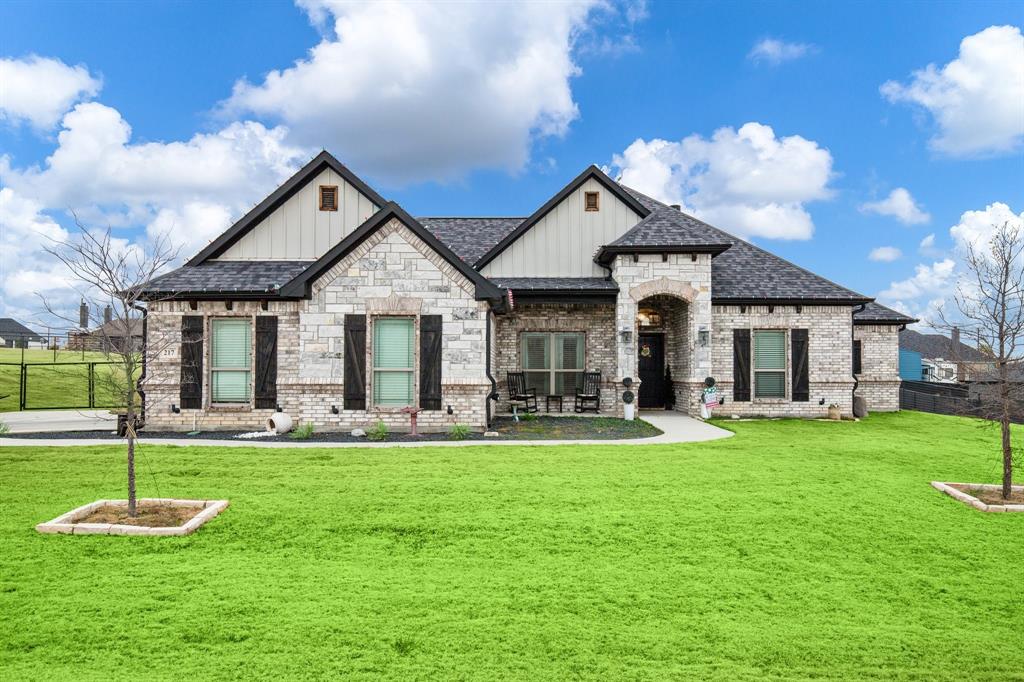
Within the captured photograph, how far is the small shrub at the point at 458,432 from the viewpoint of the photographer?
11.3 meters

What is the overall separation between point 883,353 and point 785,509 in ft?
47.2

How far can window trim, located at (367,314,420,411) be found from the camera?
1181 centimetres

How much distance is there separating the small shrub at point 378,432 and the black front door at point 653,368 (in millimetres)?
8814

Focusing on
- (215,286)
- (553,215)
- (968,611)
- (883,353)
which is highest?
(553,215)

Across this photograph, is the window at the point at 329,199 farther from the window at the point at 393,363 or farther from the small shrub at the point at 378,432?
the small shrub at the point at 378,432

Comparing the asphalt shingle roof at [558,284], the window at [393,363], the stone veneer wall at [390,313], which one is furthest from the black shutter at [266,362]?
Answer: the asphalt shingle roof at [558,284]

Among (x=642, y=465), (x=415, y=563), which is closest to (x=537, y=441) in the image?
(x=642, y=465)

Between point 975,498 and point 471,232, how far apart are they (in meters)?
15.0

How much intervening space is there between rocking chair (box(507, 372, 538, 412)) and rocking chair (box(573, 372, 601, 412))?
3.92ft

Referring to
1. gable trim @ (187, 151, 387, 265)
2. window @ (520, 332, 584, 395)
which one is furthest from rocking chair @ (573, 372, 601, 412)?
gable trim @ (187, 151, 387, 265)

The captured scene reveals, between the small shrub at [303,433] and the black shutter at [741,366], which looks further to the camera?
the black shutter at [741,366]

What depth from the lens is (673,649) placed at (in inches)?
131

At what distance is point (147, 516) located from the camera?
19.0 ft

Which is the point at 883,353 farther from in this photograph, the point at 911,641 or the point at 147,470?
the point at 147,470
